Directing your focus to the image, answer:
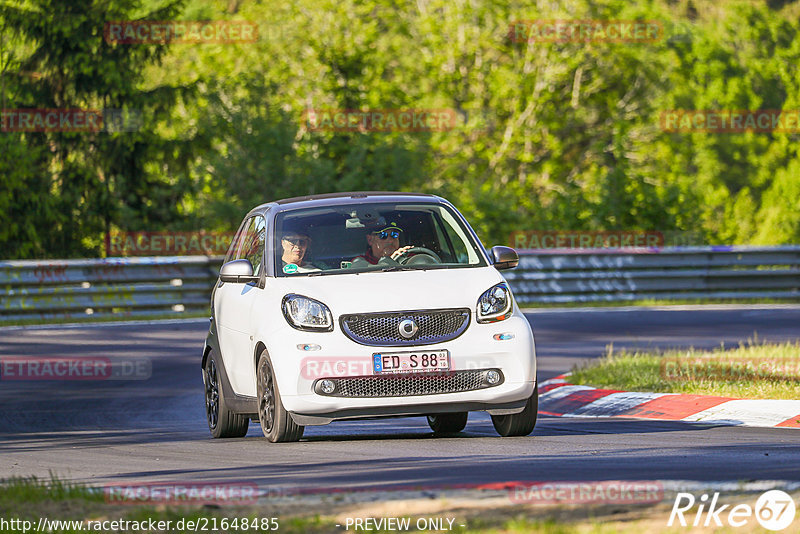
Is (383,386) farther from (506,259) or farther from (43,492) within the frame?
(43,492)

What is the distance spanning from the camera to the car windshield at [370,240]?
9.79 m

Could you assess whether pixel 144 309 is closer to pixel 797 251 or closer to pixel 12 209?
pixel 12 209

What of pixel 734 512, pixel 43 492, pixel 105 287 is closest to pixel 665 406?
pixel 734 512

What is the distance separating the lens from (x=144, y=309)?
72.3ft

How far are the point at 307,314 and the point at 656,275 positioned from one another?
15986 mm

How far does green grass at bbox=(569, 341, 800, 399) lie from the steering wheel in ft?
9.08

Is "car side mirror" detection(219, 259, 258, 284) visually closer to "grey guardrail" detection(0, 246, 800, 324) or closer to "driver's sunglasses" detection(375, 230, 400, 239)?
"driver's sunglasses" detection(375, 230, 400, 239)

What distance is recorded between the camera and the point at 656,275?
24.2 m

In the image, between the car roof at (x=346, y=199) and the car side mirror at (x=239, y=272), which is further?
the car roof at (x=346, y=199)

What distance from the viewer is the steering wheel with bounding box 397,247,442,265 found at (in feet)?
32.4

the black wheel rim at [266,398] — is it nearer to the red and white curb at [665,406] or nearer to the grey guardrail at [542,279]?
the red and white curb at [665,406]

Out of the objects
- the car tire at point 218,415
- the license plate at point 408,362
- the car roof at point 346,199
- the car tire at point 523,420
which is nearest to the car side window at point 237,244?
the car roof at point 346,199

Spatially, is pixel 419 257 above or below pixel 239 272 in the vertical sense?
above

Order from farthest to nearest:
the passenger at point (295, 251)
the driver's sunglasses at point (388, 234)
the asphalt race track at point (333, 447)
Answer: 1. the driver's sunglasses at point (388, 234)
2. the passenger at point (295, 251)
3. the asphalt race track at point (333, 447)
